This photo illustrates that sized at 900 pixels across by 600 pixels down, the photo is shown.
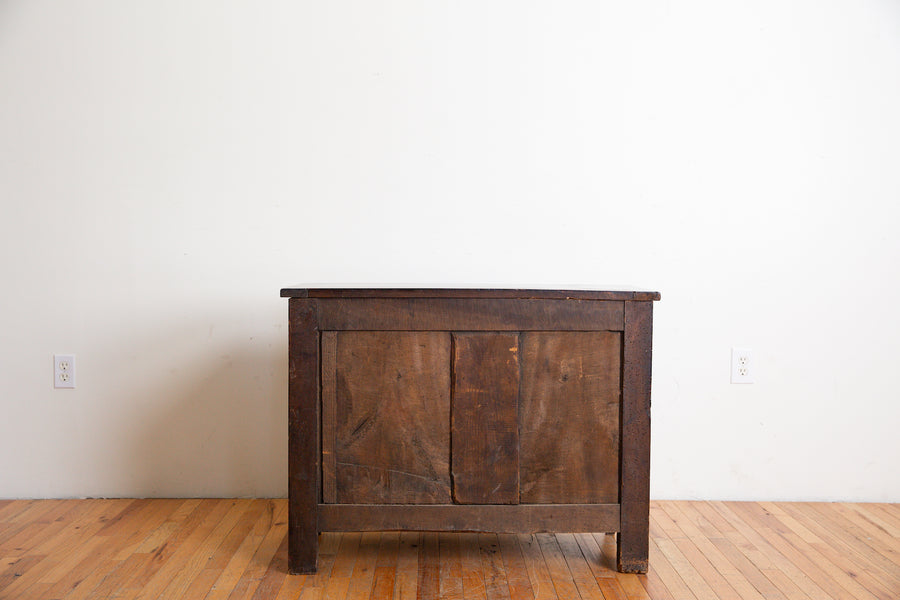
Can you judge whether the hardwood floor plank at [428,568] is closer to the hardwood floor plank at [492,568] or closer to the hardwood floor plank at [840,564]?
the hardwood floor plank at [492,568]

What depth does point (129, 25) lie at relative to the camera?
1993 mm

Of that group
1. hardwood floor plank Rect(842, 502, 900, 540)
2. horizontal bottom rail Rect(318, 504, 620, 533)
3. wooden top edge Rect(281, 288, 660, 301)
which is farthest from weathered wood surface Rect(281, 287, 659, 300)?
hardwood floor plank Rect(842, 502, 900, 540)

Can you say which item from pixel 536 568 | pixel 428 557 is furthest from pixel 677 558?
pixel 428 557

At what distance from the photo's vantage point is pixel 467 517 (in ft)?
4.99

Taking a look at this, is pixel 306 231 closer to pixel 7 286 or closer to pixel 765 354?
pixel 7 286

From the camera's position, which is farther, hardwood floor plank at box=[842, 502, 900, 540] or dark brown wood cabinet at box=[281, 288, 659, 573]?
hardwood floor plank at box=[842, 502, 900, 540]

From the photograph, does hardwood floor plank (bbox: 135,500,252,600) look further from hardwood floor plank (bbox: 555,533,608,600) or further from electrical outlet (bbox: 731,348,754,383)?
electrical outlet (bbox: 731,348,754,383)

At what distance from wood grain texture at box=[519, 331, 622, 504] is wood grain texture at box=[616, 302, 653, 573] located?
0.06 ft

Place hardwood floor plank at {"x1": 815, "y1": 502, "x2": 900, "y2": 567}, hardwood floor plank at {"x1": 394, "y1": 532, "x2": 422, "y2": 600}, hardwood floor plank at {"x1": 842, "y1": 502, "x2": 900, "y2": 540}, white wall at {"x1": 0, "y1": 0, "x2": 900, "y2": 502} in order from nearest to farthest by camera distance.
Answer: hardwood floor plank at {"x1": 394, "y1": 532, "x2": 422, "y2": 600} → hardwood floor plank at {"x1": 815, "y1": 502, "x2": 900, "y2": 567} → hardwood floor plank at {"x1": 842, "y1": 502, "x2": 900, "y2": 540} → white wall at {"x1": 0, "y1": 0, "x2": 900, "y2": 502}

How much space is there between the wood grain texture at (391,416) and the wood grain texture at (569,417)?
0.18 m

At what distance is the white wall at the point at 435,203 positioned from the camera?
200cm

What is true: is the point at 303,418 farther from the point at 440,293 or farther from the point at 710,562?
the point at 710,562

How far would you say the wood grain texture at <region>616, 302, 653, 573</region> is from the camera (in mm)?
1527

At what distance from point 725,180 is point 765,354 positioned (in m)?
0.54
